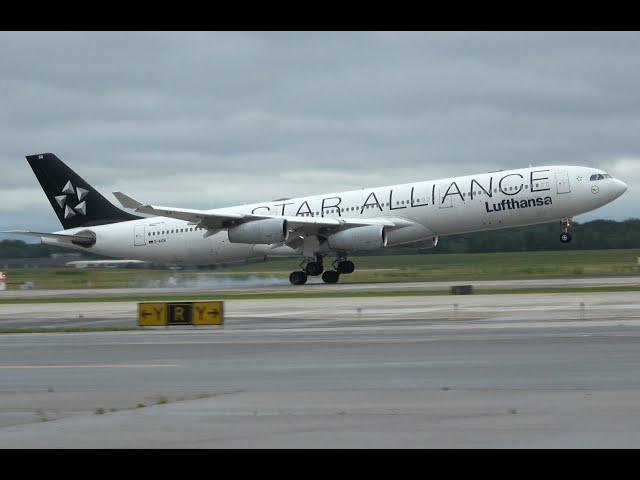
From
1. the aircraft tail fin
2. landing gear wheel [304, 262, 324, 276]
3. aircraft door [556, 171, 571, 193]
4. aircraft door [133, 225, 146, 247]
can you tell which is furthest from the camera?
the aircraft tail fin

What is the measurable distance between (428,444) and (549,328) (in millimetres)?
15620

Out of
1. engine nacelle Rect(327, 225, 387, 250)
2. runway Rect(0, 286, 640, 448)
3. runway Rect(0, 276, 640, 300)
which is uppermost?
engine nacelle Rect(327, 225, 387, 250)

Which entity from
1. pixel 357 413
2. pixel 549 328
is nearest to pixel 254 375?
pixel 357 413

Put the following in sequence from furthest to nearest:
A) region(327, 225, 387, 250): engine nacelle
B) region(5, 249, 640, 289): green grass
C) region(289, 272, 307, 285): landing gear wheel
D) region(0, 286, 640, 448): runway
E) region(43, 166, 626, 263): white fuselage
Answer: region(5, 249, 640, 289): green grass, region(289, 272, 307, 285): landing gear wheel, region(327, 225, 387, 250): engine nacelle, region(43, 166, 626, 263): white fuselage, region(0, 286, 640, 448): runway

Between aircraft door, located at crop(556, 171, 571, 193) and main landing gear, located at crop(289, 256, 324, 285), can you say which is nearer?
aircraft door, located at crop(556, 171, 571, 193)

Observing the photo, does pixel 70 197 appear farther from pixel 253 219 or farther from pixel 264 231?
pixel 264 231

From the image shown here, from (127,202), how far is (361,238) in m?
11.7

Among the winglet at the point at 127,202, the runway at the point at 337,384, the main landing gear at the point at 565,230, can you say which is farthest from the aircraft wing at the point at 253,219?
the runway at the point at 337,384

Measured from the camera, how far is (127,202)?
52.5 meters

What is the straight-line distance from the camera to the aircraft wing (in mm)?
53625

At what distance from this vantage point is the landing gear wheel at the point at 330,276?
186ft

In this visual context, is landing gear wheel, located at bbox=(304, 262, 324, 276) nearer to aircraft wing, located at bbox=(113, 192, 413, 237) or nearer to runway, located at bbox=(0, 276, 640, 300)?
runway, located at bbox=(0, 276, 640, 300)

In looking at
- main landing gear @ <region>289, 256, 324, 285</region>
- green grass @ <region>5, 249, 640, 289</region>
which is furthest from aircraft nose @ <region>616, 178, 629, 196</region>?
main landing gear @ <region>289, 256, 324, 285</region>
